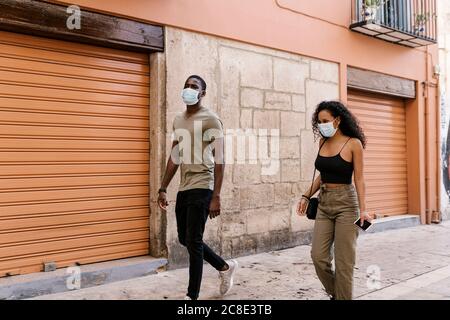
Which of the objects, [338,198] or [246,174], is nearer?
[338,198]

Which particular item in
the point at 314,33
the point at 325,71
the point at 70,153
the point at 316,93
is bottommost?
the point at 70,153

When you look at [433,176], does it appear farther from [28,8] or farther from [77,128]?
[28,8]

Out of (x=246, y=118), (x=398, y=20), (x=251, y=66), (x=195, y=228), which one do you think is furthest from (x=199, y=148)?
(x=398, y=20)

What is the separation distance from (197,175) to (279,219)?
289cm

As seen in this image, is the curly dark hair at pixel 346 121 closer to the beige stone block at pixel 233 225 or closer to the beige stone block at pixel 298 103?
the beige stone block at pixel 233 225

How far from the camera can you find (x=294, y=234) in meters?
6.79

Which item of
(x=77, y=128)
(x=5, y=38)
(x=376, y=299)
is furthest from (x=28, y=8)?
(x=376, y=299)

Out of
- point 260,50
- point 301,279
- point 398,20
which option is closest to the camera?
point 301,279

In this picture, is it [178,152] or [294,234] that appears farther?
[294,234]

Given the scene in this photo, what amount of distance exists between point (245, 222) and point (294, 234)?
106 cm

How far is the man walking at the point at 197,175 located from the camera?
384 centimetres

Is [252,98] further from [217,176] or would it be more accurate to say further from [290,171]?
[217,176]

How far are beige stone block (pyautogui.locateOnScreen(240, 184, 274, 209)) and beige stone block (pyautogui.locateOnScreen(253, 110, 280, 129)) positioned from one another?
836 mm

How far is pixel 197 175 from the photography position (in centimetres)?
395
